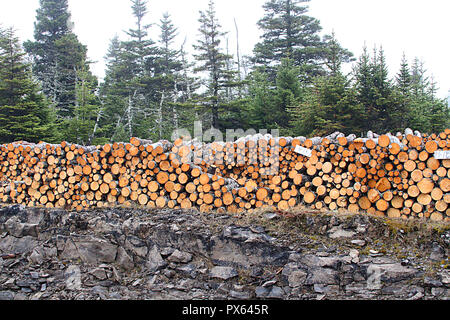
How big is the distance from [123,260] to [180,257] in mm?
1165

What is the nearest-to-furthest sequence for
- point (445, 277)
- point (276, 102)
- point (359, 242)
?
point (445, 277)
point (359, 242)
point (276, 102)

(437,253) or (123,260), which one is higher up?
(437,253)

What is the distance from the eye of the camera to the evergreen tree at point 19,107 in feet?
42.0

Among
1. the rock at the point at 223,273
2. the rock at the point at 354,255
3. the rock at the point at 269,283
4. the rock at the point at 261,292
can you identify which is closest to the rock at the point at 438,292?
the rock at the point at 354,255

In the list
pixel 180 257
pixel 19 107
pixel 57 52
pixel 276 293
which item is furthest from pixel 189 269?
pixel 57 52

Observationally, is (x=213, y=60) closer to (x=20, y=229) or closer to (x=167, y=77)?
(x=167, y=77)

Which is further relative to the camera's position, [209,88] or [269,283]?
[209,88]

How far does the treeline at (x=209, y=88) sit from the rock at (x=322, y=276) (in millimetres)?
8195

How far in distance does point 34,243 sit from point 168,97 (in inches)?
630

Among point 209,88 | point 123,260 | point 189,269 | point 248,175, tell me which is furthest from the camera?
point 209,88

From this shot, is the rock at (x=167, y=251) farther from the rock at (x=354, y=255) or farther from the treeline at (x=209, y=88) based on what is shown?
the treeline at (x=209, y=88)

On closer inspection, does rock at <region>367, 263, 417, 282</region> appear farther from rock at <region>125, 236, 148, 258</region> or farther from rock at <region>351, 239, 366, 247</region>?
rock at <region>125, 236, 148, 258</region>

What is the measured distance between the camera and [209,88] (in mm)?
17641
